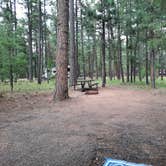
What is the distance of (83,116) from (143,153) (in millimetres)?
3162

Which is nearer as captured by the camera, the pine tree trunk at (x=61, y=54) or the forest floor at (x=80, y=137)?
the forest floor at (x=80, y=137)

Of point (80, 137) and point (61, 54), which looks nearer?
point (80, 137)

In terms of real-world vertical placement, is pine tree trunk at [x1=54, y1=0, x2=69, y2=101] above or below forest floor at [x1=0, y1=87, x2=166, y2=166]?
above

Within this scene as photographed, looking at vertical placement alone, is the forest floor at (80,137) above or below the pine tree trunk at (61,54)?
below

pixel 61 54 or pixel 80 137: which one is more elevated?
pixel 61 54

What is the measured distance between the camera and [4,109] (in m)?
7.98

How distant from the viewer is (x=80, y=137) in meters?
4.83

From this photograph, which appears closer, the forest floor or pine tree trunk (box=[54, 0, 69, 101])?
the forest floor

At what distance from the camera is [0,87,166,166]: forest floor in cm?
375

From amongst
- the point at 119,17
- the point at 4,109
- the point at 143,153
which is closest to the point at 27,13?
the point at 119,17

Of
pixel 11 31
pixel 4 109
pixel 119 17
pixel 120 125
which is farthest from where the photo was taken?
pixel 119 17

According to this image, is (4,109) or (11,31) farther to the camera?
(11,31)

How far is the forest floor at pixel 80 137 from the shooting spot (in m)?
3.75

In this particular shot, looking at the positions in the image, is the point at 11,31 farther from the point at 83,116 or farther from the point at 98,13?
the point at 83,116
